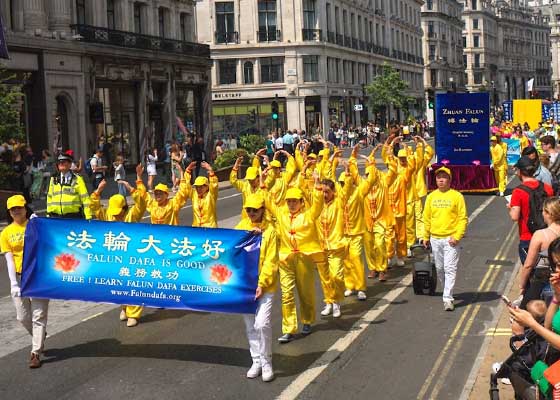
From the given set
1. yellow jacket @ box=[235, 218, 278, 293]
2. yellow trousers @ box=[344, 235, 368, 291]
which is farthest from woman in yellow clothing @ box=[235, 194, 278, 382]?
yellow trousers @ box=[344, 235, 368, 291]

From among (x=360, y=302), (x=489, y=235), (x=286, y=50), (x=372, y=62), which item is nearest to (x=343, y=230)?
(x=360, y=302)

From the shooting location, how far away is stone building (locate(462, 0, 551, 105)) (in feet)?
478

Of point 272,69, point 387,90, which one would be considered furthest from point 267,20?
point 387,90

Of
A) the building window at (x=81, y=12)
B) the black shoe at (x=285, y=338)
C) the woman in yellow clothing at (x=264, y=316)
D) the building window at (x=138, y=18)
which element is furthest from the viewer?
the building window at (x=138, y=18)

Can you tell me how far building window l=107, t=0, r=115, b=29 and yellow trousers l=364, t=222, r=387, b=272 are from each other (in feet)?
94.1

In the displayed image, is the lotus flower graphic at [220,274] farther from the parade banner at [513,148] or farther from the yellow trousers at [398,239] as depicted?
the parade banner at [513,148]

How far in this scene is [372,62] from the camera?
80.3 metres

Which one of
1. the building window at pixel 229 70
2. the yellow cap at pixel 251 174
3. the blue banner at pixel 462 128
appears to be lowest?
the yellow cap at pixel 251 174

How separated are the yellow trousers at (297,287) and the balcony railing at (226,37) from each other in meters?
57.4

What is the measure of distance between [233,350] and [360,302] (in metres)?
2.81

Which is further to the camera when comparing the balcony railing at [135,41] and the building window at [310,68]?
the building window at [310,68]

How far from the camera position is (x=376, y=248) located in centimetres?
1355

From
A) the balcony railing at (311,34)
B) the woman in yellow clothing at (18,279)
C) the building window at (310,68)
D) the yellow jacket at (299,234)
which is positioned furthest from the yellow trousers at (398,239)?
the balcony railing at (311,34)

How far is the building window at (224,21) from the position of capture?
6625cm
